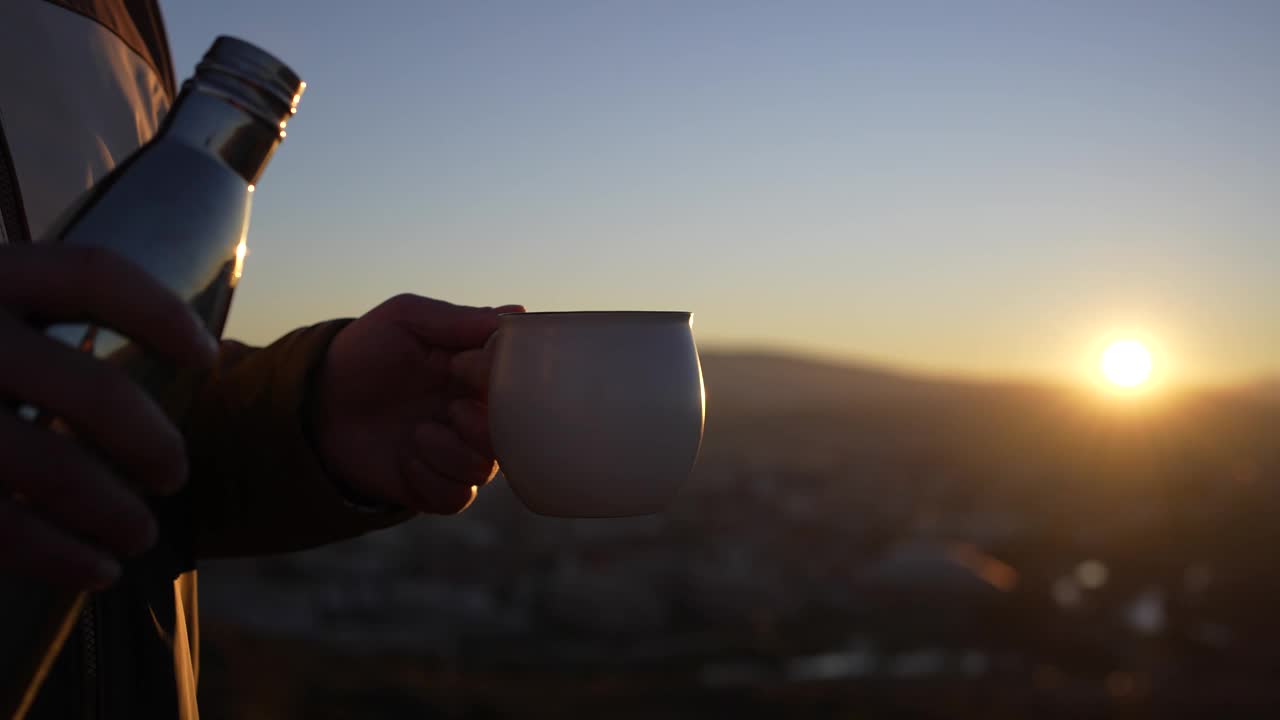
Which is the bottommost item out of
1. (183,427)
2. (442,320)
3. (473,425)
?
(183,427)

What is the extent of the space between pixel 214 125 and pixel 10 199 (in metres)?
0.53

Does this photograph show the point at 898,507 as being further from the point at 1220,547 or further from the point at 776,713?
the point at 776,713

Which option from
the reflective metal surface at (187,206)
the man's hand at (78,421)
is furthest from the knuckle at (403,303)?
the man's hand at (78,421)

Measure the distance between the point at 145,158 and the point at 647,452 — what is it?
658 mm

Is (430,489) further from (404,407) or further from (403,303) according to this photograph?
(403,303)

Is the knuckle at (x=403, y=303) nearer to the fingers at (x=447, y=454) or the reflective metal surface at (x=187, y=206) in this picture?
the fingers at (x=447, y=454)

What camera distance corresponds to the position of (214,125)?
93 cm

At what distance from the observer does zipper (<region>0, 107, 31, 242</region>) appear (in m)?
1.29

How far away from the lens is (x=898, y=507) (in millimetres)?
37625

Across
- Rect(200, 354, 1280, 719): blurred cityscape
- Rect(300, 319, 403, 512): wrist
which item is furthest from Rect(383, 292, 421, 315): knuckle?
Rect(200, 354, 1280, 719): blurred cityscape

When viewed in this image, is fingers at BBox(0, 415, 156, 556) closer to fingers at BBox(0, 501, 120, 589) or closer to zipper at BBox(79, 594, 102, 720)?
fingers at BBox(0, 501, 120, 589)

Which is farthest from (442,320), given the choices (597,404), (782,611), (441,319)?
(782,611)

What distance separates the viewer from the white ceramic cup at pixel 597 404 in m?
1.29

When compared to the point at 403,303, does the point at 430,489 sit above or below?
below
